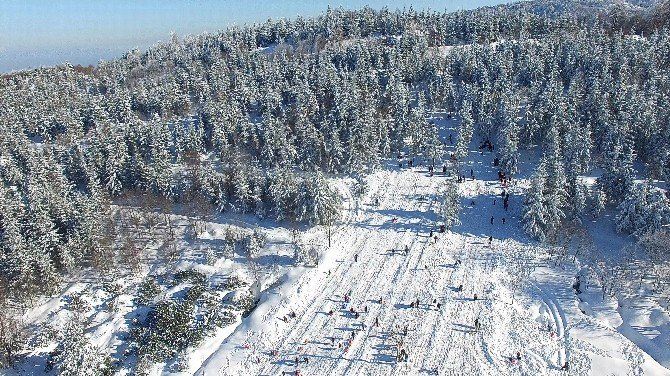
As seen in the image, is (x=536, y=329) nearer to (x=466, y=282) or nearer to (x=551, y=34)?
(x=466, y=282)

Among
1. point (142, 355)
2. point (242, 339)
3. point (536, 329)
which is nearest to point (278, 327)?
point (242, 339)

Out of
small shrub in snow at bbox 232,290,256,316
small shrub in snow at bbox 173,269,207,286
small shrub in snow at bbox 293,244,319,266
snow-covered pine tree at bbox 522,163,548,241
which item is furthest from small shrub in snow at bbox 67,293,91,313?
snow-covered pine tree at bbox 522,163,548,241

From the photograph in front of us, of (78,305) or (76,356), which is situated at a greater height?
(76,356)

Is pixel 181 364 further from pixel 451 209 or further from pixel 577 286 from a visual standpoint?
pixel 577 286

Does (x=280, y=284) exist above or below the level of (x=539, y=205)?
below

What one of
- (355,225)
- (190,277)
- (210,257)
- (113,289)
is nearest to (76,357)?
(113,289)

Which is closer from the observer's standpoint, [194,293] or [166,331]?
[166,331]
